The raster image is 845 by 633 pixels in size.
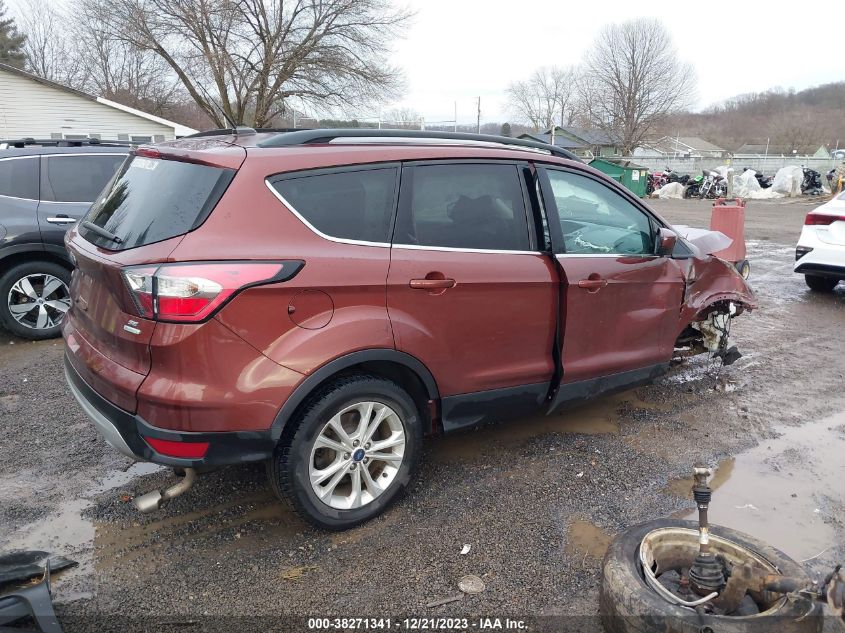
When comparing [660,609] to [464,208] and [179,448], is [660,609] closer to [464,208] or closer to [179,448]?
[179,448]

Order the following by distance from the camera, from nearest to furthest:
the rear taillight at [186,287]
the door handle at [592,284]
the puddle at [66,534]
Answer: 1. the rear taillight at [186,287]
2. the puddle at [66,534]
3. the door handle at [592,284]

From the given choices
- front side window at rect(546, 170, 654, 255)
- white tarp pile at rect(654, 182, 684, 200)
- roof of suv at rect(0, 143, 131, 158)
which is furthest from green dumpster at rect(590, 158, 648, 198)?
front side window at rect(546, 170, 654, 255)

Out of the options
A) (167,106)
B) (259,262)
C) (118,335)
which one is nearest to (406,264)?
(259,262)

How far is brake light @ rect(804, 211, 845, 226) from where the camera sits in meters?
7.50

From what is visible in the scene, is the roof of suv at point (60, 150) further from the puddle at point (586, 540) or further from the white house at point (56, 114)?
the white house at point (56, 114)

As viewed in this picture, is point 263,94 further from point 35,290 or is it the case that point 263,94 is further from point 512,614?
point 512,614

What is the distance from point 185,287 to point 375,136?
132 cm

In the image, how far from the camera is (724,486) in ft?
11.8

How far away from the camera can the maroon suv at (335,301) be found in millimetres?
2574

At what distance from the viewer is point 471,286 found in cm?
320

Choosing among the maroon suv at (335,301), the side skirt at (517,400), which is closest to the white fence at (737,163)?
the side skirt at (517,400)

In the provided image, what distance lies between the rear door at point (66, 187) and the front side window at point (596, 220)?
4.47 metres

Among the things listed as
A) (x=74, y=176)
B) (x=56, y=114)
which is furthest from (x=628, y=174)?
(x=74, y=176)

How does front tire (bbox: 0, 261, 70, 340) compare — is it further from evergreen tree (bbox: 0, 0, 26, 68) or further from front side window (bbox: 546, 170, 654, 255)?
evergreen tree (bbox: 0, 0, 26, 68)
